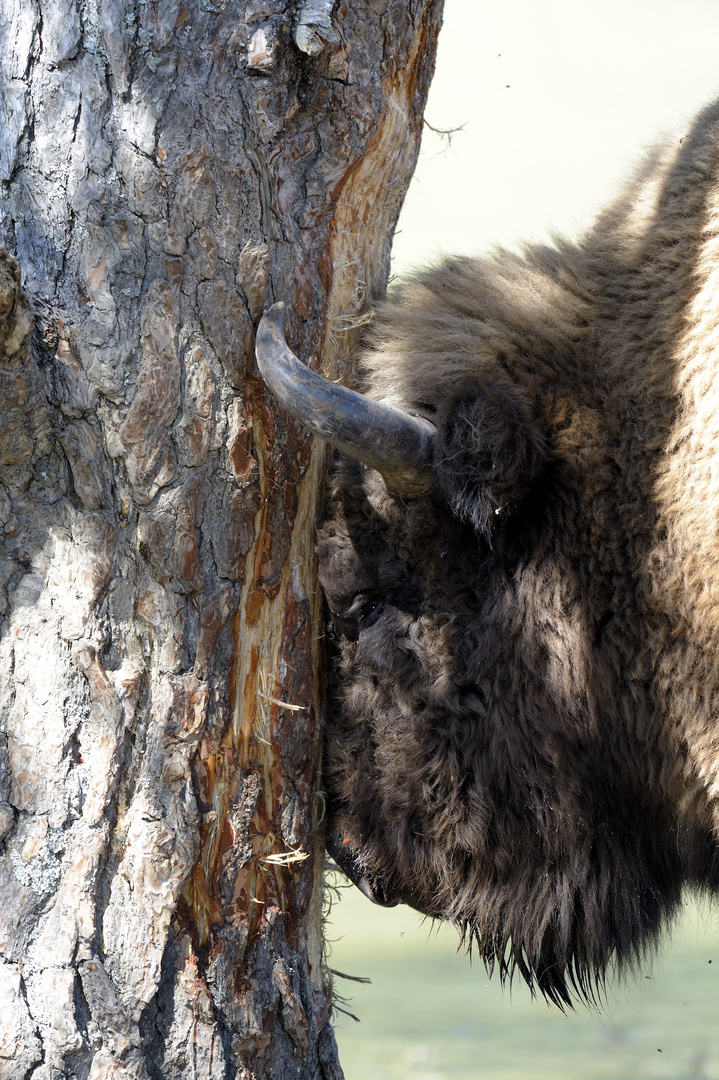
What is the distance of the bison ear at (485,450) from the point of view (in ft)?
6.68

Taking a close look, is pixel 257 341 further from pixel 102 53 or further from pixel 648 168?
pixel 648 168

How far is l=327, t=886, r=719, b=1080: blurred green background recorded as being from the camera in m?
5.40

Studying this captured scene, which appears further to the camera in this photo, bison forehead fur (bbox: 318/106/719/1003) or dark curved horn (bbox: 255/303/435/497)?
bison forehead fur (bbox: 318/106/719/1003)

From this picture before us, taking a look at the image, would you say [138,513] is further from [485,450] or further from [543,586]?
[543,586]

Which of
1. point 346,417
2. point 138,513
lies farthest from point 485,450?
point 138,513

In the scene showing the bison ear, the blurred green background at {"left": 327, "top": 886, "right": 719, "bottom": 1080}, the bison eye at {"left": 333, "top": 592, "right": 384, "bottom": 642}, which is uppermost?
the bison ear

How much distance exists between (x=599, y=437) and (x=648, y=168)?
0.86 meters

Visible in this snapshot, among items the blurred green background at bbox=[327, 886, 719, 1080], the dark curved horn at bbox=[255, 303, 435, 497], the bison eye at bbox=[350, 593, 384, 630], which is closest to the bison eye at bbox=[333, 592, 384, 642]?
the bison eye at bbox=[350, 593, 384, 630]

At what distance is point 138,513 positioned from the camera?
6.31 feet

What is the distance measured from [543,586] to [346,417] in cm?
67

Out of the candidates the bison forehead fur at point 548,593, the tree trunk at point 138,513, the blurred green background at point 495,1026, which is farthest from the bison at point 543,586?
the blurred green background at point 495,1026

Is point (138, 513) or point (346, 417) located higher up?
point (346, 417)

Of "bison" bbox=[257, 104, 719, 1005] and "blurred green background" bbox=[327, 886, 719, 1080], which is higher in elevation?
"bison" bbox=[257, 104, 719, 1005]

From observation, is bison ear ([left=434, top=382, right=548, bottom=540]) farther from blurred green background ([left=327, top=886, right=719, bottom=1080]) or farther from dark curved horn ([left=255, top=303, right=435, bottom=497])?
blurred green background ([left=327, top=886, right=719, bottom=1080])
